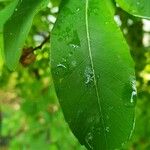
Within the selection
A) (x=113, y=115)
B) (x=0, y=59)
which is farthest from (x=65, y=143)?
(x=113, y=115)

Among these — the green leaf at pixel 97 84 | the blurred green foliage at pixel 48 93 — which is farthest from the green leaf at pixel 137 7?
the blurred green foliage at pixel 48 93

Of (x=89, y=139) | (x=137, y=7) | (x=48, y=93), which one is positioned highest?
(x=137, y=7)

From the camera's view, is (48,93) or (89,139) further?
(48,93)

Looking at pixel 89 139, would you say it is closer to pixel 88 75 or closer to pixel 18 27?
pixel 88 75

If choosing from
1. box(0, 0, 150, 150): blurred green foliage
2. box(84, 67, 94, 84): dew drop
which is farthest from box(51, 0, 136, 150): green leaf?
box(0, 0, 150, 150): blurred green foliage

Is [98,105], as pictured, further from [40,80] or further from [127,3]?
[40,80]

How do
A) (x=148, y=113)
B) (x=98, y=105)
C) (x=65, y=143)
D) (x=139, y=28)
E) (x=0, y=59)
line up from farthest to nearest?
1. (x=65, y=143)
2. (x=139, y=28)
3. (x=148, y=113)
4. (x=0, y=59)
5. (x=98, y=105)

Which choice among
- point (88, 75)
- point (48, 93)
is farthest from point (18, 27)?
point (48, 93)
